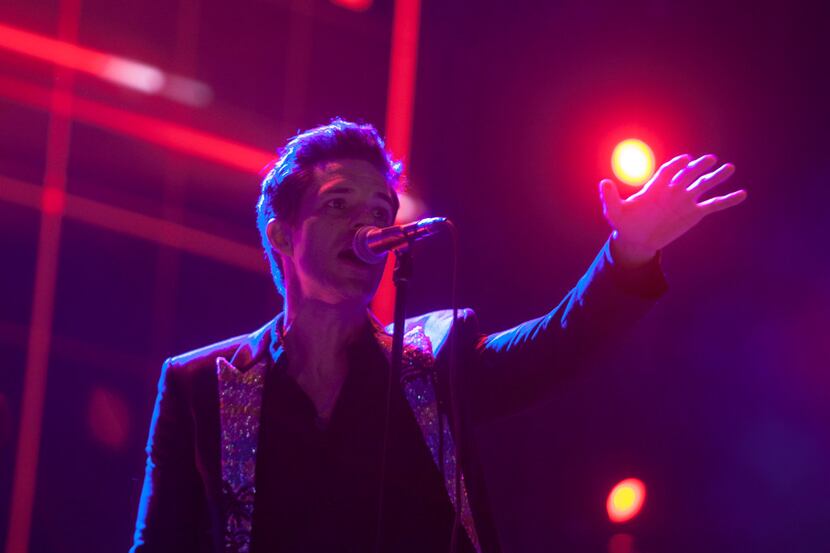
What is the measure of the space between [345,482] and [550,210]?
2.26 metres

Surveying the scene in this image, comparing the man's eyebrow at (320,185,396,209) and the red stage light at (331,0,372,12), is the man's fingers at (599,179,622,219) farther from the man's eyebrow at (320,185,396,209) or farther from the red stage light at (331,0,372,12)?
the red stage light at (331,0,372,12)

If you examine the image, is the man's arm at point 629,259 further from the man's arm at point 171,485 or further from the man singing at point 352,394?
the man's arm at point 171,485

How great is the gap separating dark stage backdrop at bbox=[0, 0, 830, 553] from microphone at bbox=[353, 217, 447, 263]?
5.40 ft

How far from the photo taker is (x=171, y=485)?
7.56ft

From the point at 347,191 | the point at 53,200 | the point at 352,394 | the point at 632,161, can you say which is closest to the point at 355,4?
the point at 632,161

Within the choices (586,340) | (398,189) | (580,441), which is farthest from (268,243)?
(580,441)

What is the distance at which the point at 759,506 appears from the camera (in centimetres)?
387

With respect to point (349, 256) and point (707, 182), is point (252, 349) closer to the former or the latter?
point (349, 256)

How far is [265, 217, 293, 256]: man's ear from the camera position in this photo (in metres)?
2.71

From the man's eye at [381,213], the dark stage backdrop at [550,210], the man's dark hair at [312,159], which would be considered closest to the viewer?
the man's eye at [381,213]

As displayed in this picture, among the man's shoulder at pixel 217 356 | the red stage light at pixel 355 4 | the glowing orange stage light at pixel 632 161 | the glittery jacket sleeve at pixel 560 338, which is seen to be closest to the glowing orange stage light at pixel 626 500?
the glowing orange stage light at pixel 632 161

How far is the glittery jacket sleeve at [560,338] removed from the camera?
1.97m

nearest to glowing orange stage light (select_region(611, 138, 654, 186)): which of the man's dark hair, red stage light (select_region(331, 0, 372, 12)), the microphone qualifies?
red stage light (select_region(331, 0, 372, 12))

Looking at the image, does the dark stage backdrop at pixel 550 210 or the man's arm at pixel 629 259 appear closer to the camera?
the man's arm at pixel 629 259
